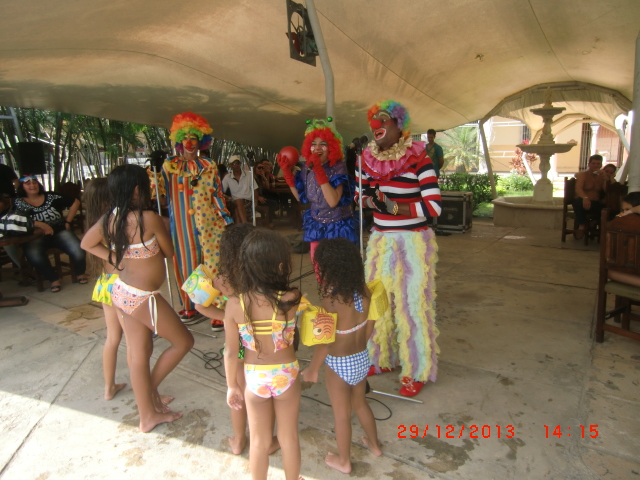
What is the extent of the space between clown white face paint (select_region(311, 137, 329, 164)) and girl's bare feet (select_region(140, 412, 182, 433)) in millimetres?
1845

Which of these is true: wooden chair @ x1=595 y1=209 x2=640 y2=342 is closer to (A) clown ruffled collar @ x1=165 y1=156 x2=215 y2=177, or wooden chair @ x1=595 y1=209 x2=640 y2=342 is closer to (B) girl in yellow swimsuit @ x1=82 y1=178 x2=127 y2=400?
(A) clown ruffled collar @ x1=165 y1=156 x2=215 y2=177


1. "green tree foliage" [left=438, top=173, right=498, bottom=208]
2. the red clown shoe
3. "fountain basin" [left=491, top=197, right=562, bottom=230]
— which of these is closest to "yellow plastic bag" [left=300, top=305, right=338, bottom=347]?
the red clown shoe

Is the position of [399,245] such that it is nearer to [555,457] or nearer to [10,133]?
[555,457]

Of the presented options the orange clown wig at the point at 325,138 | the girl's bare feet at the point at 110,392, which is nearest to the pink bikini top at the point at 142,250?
the girl's bare feet at the point at 110,392

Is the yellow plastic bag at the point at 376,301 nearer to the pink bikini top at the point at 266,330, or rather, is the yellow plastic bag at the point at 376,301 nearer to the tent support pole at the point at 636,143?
the pink bikini top at the point at 266,330

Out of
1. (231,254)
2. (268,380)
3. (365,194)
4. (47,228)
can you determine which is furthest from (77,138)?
(268,380)

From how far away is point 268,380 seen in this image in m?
1.83

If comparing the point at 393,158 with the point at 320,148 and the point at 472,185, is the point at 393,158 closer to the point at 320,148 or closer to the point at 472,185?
the point at 320,148

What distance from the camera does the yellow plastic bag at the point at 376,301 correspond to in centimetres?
216

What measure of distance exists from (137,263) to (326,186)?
4.03 feet

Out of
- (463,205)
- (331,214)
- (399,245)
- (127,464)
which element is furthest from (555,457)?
(463,205)

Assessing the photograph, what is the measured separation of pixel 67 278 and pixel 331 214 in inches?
173

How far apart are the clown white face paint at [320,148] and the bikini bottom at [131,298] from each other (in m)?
1.37

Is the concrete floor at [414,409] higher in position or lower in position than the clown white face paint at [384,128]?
lower
